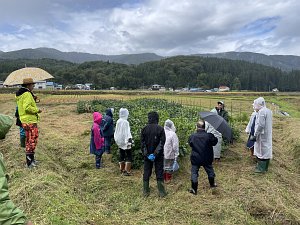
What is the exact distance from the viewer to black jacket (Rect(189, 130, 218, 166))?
636cm

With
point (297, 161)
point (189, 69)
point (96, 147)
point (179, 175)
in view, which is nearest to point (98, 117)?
point (96, 147)

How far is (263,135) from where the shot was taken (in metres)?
7.54

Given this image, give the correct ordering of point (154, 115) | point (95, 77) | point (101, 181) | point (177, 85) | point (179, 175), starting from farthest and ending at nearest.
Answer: point (177, 85) < point (95, 77) < point (179, 175) < point (101, 181) < point (154, 115)

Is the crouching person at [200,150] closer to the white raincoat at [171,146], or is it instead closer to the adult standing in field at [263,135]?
the white raincoat at [171,146]

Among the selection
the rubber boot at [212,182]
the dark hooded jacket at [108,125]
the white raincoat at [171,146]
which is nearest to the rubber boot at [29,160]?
the dark hooded jacket at [108,125]

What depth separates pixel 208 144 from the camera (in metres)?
6.39

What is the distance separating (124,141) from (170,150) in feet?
3.94

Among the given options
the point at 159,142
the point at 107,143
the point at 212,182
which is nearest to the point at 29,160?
the point at 107,143

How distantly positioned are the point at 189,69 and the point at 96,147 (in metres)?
115

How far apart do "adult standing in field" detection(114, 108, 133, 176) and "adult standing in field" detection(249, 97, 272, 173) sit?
3096 millimetres

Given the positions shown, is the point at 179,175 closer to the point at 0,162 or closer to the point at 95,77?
the point at 0,162

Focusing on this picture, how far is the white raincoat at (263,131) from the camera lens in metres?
7.39

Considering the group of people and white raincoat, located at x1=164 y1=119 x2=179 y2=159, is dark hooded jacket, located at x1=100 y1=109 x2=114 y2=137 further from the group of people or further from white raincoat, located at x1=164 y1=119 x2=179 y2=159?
white raincoat, located at x1=164 y1=119 x2=179 y2=159

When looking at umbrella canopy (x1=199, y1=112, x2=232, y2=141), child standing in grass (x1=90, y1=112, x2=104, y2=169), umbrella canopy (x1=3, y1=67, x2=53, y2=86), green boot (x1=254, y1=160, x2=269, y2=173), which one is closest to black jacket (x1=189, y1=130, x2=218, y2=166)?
umbrella canopy (x1=199, y1=112, x2=232, y2=141)
